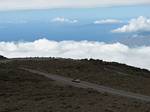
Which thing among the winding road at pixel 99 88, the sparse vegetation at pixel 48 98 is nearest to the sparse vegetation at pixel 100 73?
the winding road at pixel 99 88

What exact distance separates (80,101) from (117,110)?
3.03m

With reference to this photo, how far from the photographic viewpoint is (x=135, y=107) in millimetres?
18781

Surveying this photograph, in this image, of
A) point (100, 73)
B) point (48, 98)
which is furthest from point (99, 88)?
point (100, 73)

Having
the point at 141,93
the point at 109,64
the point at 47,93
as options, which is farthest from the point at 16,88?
the point at 109,64

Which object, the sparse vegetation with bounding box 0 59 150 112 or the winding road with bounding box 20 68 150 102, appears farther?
the winding road with bounding box 20 68 150 102

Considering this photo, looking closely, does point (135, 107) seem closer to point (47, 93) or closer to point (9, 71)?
point (47, 93)

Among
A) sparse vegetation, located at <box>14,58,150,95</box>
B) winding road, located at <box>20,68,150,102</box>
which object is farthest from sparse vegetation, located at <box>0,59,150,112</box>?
sparse vegetation, located at <box>14,58,150,95</box>

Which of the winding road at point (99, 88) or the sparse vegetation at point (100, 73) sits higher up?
the sparse vegetation at point (100, 73)

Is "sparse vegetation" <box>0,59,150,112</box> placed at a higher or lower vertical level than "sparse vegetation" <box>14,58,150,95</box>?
lower

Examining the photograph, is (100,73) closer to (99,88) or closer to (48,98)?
(99,88)

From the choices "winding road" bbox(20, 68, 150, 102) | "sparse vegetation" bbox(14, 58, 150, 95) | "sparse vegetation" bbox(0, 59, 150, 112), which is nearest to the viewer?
"sparse vegetation" bbox(0, 59, 150, 112)

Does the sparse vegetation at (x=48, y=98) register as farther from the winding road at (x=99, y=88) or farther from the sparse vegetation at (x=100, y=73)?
the sparse vegetation at (x=100, y=73)

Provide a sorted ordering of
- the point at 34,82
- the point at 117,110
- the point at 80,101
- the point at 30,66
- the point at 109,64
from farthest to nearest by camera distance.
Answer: the point at 109,64 < the point at 30,66 < the point at 34,82 < the point at 80,101 < the point at 117,110

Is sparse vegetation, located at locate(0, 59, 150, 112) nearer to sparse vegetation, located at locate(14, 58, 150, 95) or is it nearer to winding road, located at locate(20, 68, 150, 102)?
winding road, located at locate(20, 68, 150, 102)
